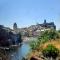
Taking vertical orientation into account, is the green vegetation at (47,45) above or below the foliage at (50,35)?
below

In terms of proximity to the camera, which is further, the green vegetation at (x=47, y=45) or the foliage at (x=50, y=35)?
the foliage at (x=50, y=35)

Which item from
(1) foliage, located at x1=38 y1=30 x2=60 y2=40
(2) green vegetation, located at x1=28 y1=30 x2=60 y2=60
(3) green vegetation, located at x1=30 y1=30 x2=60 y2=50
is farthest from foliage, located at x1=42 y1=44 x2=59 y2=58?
(1) foliage, located at x1=38 y1=30 x2=60 y2=40

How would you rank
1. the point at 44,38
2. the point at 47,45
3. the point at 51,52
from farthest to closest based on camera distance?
the point at 44,38
the point at 47,45
the point at 51,52

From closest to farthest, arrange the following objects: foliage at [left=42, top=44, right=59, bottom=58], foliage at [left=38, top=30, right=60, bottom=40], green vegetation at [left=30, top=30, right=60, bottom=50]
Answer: foliage at [left=42, top=44, right=59, bottom=58] → green vegetation at [left=30, top=30, right=60, bottom=50] → foliage at [left=38, top=30, right=60, bottom=40]

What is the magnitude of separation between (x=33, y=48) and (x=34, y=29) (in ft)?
33.7

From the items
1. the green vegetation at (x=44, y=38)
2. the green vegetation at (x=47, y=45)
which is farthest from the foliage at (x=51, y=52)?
the green vegetation at (x=44, y=38)

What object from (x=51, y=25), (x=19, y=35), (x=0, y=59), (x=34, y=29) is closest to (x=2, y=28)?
(x=19, y=35)

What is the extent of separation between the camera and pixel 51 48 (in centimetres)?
943

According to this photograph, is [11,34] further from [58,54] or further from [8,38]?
[58,54]

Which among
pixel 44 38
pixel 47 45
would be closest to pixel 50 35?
pixel 44 38

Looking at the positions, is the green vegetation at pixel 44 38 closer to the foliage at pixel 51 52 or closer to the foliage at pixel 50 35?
the foliage at pixel 50 35

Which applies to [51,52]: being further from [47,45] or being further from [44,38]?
[44,38]

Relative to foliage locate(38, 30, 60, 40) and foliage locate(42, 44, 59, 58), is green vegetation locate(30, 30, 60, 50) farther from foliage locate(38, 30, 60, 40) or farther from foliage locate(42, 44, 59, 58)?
foliage locate(42, 44, 59, 58)

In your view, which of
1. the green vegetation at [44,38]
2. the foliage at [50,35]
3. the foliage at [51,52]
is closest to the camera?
the foliage at [51,52]
